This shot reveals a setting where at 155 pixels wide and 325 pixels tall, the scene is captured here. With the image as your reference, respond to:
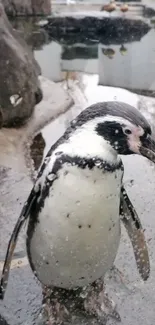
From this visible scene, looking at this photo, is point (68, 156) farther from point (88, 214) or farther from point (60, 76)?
point (60, 76)

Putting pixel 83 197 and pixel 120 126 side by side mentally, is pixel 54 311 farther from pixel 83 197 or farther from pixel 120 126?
pixel 120 126

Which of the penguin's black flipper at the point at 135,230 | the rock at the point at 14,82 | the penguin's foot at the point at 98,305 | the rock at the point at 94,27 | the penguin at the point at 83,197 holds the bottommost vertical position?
the rock at the point at 94,27

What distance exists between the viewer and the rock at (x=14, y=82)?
4.60m

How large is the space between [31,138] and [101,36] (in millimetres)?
6523

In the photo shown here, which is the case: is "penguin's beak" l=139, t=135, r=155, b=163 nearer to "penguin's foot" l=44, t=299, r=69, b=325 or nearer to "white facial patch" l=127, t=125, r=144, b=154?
"white facial patch" l=127, t=125, r=144, b=154

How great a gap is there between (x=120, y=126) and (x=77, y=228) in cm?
33

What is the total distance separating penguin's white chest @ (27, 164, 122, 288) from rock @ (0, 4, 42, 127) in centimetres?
262

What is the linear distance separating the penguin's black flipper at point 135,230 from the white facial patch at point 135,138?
0.72ft

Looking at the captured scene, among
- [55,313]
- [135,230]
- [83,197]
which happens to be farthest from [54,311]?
[83,197]

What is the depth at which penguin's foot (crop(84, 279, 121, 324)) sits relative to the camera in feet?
7.16

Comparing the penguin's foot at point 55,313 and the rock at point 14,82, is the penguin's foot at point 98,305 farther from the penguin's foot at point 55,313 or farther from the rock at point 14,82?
the rock at point 14,82

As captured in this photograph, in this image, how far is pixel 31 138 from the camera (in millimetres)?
4477

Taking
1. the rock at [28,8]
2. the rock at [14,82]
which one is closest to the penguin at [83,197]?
the rock at [14,82]

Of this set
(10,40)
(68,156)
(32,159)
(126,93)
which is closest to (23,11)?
(126,93)
